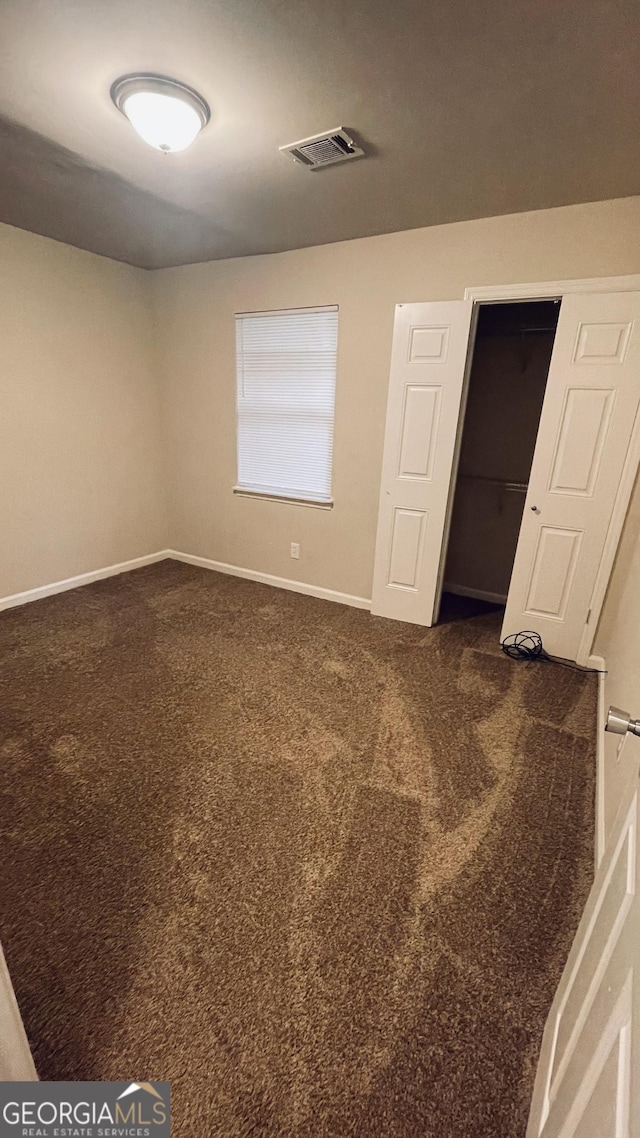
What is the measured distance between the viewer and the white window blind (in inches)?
135

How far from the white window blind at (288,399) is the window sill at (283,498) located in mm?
22

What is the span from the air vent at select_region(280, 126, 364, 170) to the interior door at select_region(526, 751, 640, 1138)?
2498mm

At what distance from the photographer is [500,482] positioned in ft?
12.4

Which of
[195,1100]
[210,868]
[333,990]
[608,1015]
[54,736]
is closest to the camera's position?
[608,1015]

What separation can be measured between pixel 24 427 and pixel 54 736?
2.35 m

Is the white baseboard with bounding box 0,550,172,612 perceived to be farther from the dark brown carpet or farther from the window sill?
the window sill

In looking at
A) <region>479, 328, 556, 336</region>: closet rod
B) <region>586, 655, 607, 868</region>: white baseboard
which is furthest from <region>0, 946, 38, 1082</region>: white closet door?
<region>479, 328, 556, 336</region>: closet rod

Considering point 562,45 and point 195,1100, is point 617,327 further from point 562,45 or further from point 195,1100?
point 195,1100

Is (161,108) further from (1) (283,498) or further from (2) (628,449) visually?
(2) (628,449)

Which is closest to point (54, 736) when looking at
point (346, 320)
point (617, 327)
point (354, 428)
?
point (354, 428)

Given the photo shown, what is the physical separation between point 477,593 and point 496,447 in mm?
1248

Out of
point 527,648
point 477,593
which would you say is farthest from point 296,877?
point 477,593

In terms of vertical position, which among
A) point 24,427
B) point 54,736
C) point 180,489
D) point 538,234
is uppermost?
point 538,234

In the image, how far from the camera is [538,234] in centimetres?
253
